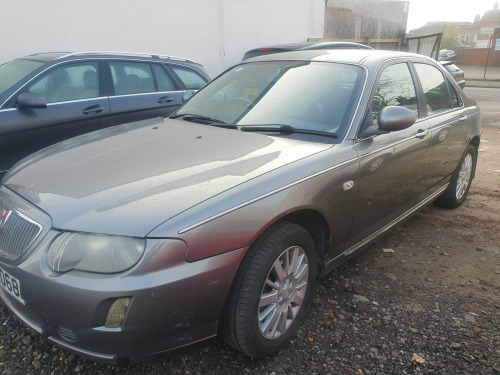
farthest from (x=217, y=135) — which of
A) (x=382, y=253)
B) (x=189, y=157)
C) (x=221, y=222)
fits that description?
(x=382, y=253)

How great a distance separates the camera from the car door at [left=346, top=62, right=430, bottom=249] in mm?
2848

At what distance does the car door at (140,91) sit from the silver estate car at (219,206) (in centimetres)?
168

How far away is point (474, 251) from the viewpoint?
12.2 feet

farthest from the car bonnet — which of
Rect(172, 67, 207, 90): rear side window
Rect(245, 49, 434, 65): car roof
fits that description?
Rect(172, 67, 207, 90): rear side window

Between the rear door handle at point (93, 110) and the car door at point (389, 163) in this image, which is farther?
the rear door handle at point (93, 110)

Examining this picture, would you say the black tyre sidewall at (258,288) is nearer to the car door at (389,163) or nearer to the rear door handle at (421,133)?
the car door at (389,163)

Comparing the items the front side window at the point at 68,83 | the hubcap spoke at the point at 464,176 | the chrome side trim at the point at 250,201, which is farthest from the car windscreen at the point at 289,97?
the hubcap spoke at the point at 464,176

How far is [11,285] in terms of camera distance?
2027mm

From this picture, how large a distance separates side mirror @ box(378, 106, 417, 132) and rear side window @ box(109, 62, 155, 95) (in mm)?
3353

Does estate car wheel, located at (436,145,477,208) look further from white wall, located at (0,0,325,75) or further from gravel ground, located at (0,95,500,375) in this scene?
white wall, located at (0,0,325,75)

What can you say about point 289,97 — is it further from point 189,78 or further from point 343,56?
point 189,78

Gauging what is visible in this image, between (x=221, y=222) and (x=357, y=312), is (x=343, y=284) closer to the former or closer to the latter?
(x=357, y=312)

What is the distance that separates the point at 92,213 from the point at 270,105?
158cm

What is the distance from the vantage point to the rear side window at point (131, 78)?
5094mm
